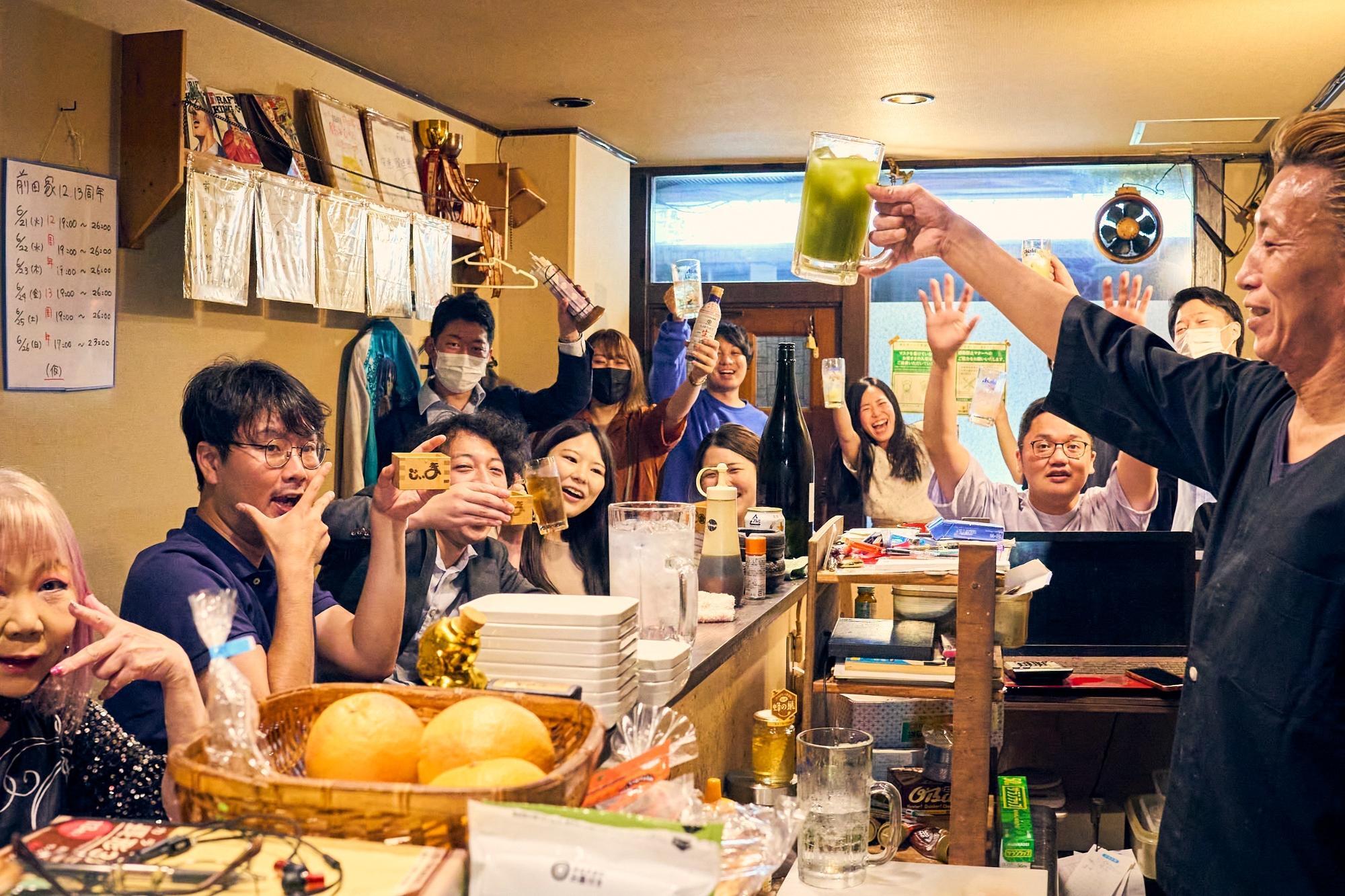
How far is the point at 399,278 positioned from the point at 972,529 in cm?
245

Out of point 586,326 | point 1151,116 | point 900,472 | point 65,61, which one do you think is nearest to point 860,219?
point 65,61

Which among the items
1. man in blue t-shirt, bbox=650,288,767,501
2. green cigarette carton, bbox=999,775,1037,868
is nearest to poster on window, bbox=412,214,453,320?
man in blue t-shirt, bbox=650,288,767,501

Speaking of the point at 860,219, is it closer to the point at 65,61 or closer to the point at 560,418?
the point at 65,61

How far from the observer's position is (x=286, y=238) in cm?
339

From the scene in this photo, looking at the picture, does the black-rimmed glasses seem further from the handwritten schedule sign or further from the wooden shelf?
the handwritten schedule sign

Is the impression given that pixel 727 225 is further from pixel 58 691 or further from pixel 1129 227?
pixel 58 691

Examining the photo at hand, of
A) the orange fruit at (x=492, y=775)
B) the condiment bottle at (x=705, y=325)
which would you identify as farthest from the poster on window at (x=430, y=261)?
the orange fruit at (x=492, y=775)

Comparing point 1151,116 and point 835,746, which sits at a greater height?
point 1151,116

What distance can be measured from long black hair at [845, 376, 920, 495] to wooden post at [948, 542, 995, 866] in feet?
9.84

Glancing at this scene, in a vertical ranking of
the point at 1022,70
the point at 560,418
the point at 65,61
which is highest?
the point at 1022,70

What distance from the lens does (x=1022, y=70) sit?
13.9 feet

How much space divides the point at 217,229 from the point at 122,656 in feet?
6.90

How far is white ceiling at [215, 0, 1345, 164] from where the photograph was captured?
357cm

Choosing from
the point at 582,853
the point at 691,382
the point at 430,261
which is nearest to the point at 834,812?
the point at 582,853
